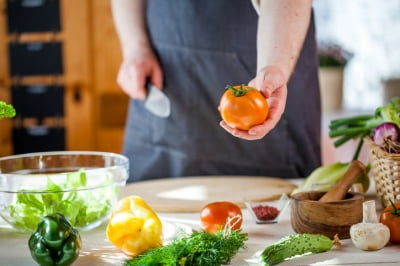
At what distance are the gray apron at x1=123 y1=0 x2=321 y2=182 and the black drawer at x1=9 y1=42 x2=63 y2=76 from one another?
1.87 m

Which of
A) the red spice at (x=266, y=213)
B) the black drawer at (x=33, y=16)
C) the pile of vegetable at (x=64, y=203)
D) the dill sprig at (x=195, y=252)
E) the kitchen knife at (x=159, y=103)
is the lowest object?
the red spice at (x=266, y=213)

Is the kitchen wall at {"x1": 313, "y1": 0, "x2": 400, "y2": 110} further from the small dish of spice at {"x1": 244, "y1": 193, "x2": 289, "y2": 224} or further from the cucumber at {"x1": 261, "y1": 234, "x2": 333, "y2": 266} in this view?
the cucumber at {"x1": 261, "y1": 234, "x2": 333, "y2": 266}

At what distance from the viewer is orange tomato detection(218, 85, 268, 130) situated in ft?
3.78

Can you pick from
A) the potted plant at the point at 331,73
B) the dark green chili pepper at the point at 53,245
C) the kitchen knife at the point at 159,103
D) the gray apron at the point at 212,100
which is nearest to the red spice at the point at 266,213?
the dark green chili pepper at the point at 53,245

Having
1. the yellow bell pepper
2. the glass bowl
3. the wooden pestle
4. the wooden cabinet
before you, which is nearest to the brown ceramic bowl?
the wooden pestle

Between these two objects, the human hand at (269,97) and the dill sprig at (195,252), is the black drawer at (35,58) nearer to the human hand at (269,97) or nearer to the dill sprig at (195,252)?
the human hand at (269,97)

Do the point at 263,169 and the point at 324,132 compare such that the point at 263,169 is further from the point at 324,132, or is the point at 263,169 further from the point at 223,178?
the point at 324,132

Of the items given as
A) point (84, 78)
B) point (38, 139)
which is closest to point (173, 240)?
point (84, 78)

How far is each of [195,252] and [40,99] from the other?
305cm

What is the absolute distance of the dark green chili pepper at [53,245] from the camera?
→ 108 centimetres

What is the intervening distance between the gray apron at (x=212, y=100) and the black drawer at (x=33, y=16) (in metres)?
1.85

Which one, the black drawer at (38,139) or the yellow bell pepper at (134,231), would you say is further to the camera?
the black drawer at (38,139)

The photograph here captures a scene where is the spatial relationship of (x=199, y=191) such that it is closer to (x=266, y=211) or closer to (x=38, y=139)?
(x=266, y=211)

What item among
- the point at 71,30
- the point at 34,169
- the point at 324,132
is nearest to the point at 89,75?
the point at 71,30
